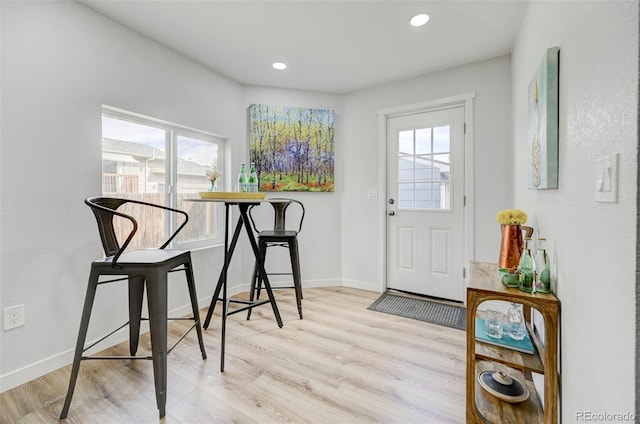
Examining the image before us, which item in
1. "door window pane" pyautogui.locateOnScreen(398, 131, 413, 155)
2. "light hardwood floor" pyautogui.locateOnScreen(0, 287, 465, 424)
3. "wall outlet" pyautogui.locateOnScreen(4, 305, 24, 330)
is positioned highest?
"door window pane" pyautogui.locateOnScreen(398, 131, 413, 155)

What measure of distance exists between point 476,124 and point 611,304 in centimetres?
242

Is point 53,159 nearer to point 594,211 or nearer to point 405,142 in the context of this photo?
point 594,211

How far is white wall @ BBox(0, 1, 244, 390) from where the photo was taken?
1599 millimetres

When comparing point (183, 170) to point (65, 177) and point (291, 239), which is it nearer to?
point (65, 177)

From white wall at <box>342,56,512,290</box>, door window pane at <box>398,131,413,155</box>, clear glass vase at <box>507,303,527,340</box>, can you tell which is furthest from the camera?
door window pane at <box>398,131,413,155</box>

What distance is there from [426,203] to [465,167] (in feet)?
1.69

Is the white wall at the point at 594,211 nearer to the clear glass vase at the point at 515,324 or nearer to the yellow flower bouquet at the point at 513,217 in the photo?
the yellow flower bouquet at the point at 513,217

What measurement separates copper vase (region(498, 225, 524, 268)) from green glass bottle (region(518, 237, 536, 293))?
0.09 meters

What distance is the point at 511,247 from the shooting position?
1456 mm

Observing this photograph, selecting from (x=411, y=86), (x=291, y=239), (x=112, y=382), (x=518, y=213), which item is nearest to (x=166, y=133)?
(x=291, y=239)

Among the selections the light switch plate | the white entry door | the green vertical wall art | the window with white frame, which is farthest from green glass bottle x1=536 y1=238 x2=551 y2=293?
Answer: the window with white frame

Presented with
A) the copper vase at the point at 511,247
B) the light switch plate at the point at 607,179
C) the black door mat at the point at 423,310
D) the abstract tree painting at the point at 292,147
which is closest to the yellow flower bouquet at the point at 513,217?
the copper vase at the point at 511,247

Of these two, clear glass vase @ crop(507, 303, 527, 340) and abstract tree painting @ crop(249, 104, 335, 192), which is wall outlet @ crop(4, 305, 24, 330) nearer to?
abstract tree painting @ crop(249, 104, 335, 192)

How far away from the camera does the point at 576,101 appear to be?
3.26 feet
